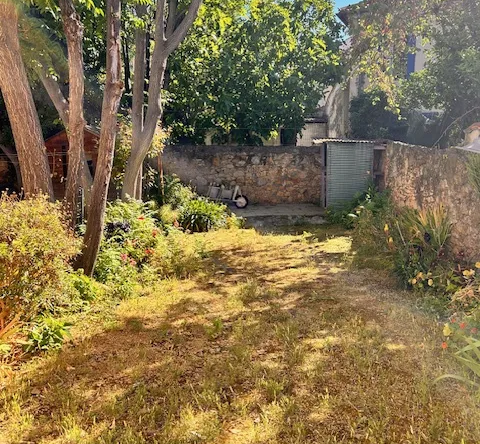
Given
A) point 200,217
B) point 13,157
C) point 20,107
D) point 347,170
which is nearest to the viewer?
point 20,107

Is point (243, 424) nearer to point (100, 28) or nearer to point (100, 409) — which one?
point (100, 409)

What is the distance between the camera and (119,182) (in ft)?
31.9

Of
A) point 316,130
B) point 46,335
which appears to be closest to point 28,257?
point 46,335

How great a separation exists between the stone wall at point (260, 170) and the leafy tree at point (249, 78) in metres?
1.35

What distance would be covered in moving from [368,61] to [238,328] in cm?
748

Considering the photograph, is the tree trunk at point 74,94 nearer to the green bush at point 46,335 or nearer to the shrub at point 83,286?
the shrub at point 83,286

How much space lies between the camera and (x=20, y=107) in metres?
5.39

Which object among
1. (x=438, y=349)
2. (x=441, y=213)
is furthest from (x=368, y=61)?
(x=438, y=349)

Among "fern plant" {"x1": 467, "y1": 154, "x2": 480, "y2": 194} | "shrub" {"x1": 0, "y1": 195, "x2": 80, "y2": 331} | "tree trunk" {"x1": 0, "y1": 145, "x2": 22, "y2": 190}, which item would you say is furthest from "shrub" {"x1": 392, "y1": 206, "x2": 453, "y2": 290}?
"tree trunk" {"x1": 0, "y1": 145, "x2": 22, "y2": 190}

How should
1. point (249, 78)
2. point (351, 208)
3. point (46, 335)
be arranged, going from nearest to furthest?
point (46, 335), point (351, 208), point (249, 78)

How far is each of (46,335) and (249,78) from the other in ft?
39.3

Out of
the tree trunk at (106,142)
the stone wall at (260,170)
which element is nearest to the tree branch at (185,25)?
the tree trunk at (106,142)

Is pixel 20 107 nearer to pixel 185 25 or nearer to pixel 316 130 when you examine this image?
pixel 185 25

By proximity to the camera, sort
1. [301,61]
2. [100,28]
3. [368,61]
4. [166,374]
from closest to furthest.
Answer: [166,374]
[100,28]
[368,61]
[301,61]
